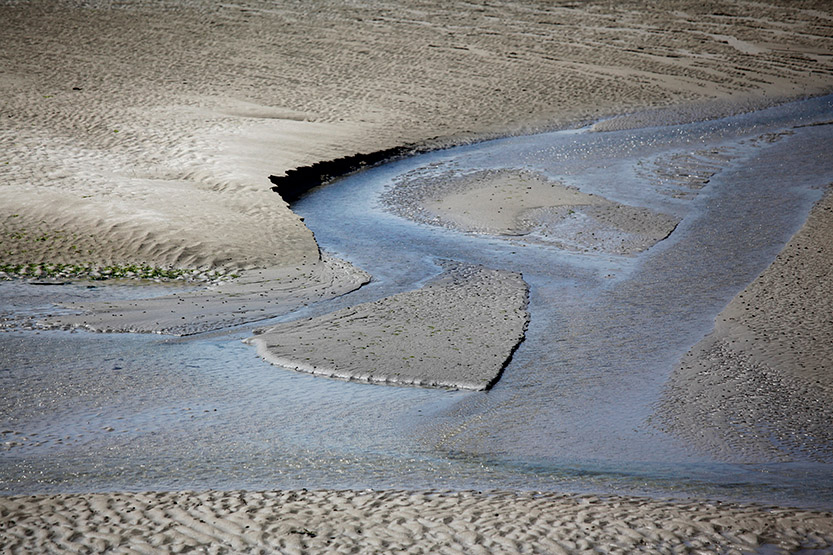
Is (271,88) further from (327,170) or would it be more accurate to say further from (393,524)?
(393,524)

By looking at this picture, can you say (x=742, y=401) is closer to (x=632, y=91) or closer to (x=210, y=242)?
(x=210, y=242)

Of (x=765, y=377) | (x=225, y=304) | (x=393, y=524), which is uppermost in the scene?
(x=765, y=377)

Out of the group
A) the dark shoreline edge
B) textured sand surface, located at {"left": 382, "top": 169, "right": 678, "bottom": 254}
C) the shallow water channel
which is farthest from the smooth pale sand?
textured sand surface, located at {"left": 382, "top": 169, "right": 678, "bottom": 254}

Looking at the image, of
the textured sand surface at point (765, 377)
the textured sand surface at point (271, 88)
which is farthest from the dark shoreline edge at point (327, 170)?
the textured sand surface at point (765, 377)

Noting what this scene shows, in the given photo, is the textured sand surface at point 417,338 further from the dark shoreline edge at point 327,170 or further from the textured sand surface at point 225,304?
the dark shoreline edge at point 327,170

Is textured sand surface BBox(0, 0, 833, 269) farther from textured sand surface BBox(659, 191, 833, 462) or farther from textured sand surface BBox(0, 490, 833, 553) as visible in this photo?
textured sand surface BBox(0, 490, 833, 553)

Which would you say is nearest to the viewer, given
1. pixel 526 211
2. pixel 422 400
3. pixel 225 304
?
pixel 422 400

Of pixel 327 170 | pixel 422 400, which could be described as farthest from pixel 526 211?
pixel 422 400

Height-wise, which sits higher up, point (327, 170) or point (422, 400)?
point (327, 170)
